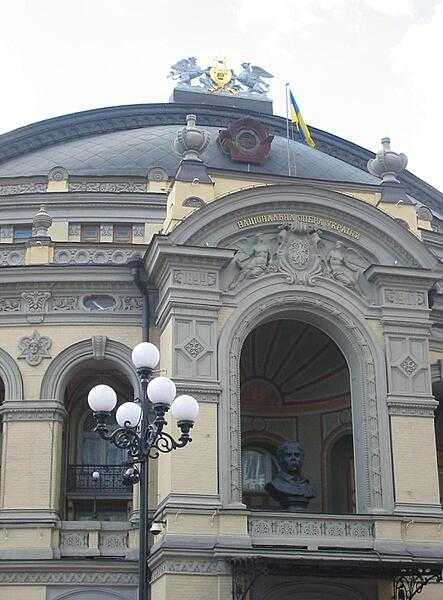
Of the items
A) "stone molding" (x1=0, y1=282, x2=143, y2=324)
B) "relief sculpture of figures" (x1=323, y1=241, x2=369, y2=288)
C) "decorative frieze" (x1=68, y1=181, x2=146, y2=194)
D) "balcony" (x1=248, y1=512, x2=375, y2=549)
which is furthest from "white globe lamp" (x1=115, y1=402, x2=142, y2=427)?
"decorative frieze" (x1=68, y1=181, x2=146, y2=194)

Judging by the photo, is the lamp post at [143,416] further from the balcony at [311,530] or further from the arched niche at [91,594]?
the arched niche at [91,594]

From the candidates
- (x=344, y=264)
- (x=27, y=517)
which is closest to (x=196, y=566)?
(x=27, y=517)

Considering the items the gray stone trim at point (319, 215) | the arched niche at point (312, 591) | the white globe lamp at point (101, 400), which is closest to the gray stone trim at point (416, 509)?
the arched niche at point (312, 591)

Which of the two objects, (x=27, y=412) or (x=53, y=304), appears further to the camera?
(x=53, y=304)

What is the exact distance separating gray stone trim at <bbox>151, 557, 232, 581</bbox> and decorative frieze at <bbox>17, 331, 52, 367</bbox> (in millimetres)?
6564

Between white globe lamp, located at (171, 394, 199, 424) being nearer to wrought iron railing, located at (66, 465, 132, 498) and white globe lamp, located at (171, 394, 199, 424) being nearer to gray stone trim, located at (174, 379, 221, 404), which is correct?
gray stone trim, located at (174, 379, 221, 404)

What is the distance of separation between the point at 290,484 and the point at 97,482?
5162 millimetres

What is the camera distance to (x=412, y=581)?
24.7 m

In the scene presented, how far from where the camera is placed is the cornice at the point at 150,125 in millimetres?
41062

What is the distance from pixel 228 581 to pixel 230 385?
4.56 m

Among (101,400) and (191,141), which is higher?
(191,141)

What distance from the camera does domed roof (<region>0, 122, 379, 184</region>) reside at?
3709cm

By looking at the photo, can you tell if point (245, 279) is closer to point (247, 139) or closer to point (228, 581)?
point (228, 581)

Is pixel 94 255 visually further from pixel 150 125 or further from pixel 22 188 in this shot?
pixel 150 125
